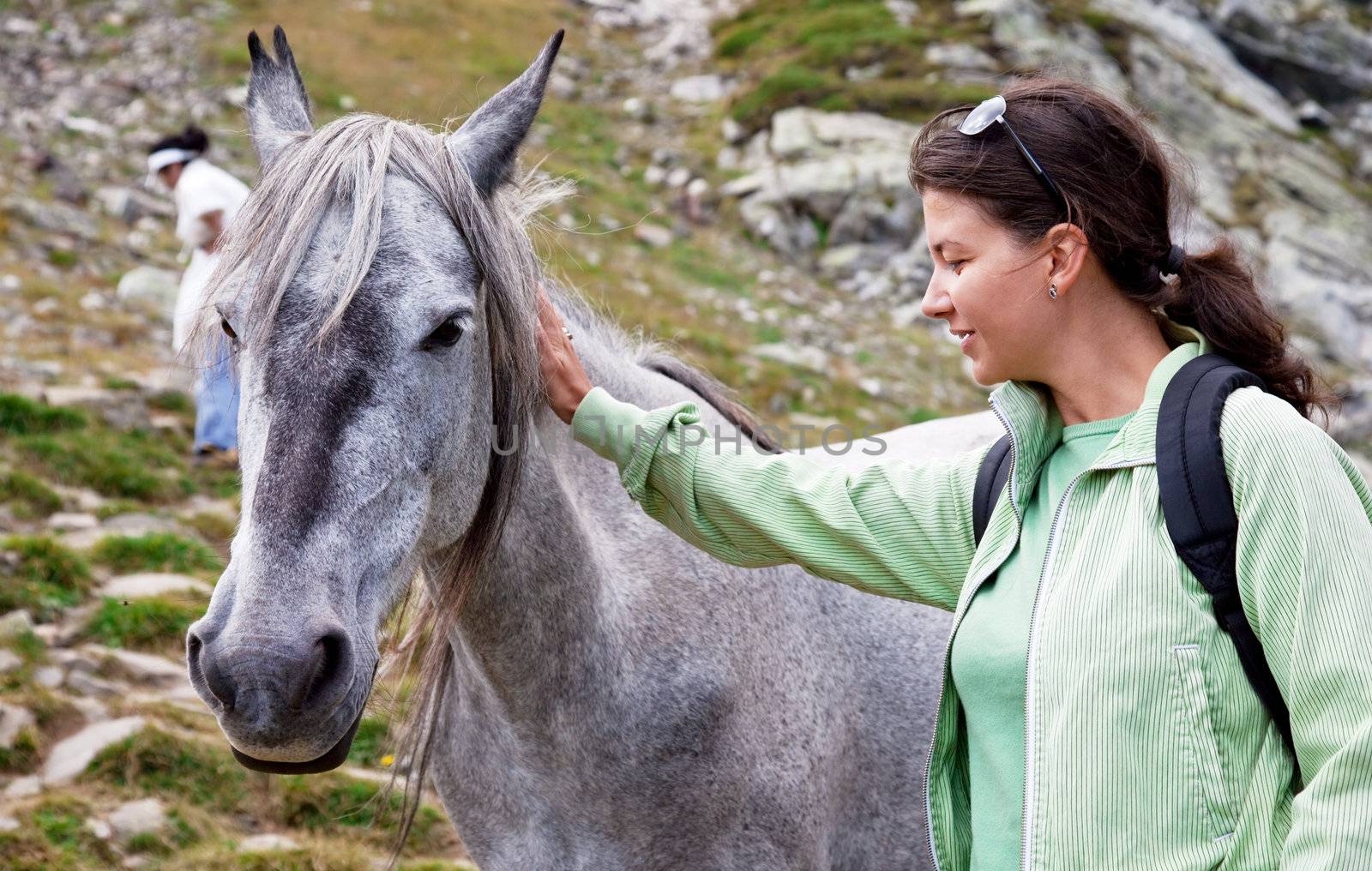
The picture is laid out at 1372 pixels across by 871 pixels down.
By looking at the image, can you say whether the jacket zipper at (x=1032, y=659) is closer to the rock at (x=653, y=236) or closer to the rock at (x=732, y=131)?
the rock at (x=653, y=236)

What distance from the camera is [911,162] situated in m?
2.28

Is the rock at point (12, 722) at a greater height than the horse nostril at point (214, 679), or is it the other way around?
the horse nostril at point (214, 679)

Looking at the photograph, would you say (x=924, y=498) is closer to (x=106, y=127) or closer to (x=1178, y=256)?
(x=1178, y=256)

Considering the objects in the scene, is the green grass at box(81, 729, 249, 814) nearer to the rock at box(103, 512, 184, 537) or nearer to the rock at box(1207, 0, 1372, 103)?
the rock at box(103, 512, 184, 537)

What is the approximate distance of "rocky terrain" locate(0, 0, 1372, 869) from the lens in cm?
464

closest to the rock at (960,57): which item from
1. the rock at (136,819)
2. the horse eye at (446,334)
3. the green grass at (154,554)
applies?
the green grass at (154,554)

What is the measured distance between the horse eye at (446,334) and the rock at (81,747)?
3.29 meters

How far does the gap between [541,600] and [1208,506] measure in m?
1.46

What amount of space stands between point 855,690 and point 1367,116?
2592 cm

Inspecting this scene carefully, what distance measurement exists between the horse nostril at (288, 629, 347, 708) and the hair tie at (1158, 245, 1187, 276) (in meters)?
1.62

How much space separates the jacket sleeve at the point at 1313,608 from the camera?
5.35 feet

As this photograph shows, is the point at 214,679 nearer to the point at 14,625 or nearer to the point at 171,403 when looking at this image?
the point at 14,625

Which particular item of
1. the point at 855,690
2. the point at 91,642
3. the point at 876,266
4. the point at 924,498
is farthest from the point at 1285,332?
the point at 876,266

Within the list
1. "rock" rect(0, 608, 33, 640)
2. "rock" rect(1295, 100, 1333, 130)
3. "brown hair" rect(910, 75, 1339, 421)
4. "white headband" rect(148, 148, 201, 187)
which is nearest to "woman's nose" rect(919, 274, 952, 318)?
"brown hair" rect(910, 75, 1339, 421)
